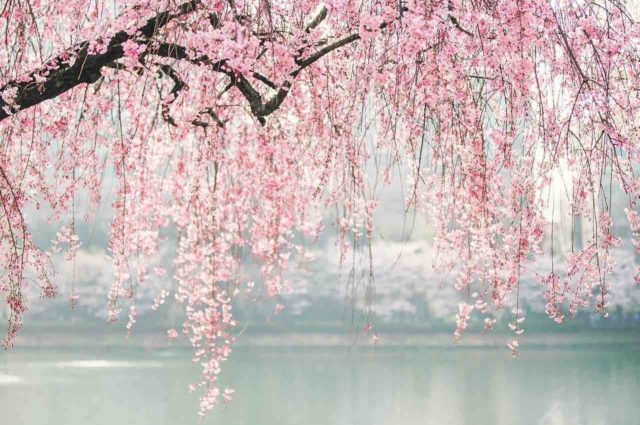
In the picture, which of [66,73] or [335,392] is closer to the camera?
[66,73]

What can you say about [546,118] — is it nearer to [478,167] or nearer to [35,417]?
[478,167]

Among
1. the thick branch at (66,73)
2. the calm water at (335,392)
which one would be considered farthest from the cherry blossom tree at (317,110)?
the calm water at (335,392)

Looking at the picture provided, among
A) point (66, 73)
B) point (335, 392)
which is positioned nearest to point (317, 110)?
point (66, 73)

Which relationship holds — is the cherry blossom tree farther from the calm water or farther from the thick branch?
the calm water

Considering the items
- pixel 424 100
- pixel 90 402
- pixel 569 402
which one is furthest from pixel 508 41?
pixel 90 402

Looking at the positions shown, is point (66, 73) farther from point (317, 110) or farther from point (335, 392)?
point (335, 392)

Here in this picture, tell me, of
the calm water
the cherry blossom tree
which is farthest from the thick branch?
the calm water

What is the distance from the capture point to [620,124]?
2875 millimetres

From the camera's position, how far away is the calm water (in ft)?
98.4

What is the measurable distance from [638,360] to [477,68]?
68.8m

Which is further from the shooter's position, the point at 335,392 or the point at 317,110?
the point at 335,392

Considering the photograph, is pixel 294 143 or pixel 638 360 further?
pixel 638 360

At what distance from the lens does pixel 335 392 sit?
41.1m

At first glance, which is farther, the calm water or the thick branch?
the calm water
